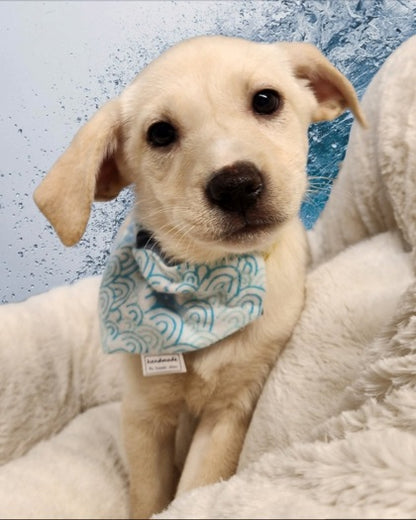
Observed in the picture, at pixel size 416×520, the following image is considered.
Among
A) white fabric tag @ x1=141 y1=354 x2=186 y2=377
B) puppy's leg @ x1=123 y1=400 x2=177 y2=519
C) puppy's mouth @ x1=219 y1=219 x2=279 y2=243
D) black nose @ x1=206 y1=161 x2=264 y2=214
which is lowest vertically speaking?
puppy's leg @ x1=123 y1=400 x2=177 y2=519

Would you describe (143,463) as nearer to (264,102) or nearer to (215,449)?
(215,449)

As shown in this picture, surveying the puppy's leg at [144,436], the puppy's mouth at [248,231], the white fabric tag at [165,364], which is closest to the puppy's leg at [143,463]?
the puppy's leg at [144,436]

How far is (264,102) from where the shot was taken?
4.67 ft

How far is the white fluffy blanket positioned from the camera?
0.88 metres

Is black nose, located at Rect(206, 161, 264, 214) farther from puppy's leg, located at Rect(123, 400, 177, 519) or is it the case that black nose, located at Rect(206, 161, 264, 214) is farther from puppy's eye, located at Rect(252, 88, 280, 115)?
puppy's leg, located at Rect(123, 400, 177, 519)

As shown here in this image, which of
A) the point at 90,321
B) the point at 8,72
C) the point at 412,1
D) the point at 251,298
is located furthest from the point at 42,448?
the point at 412,1

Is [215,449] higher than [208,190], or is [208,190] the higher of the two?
[208,190]

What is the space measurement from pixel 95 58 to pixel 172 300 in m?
1.42

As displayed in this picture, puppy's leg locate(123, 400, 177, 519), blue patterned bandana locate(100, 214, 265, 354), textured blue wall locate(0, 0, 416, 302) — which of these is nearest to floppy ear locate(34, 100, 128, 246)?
blue patterned bandana locate(100, 214, 265, 354)

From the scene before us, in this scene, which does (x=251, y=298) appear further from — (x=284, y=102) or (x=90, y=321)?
(x=90, y=321)

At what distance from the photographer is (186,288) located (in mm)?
1482

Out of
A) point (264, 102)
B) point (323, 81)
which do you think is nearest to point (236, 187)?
point (264, 102)

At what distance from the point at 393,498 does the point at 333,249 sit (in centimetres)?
132

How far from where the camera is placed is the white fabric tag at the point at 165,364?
4.77ft
